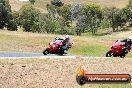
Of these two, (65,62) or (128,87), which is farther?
(65,62)

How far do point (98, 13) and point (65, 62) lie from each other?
348ft

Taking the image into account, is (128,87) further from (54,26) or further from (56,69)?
(54,26)

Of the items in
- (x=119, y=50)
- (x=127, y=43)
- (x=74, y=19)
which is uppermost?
(x=127, y=43)

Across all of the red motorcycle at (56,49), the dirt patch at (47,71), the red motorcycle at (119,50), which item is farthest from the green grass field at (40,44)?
the dirt patch at (47,71)

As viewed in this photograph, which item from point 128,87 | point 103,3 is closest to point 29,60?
point 128,87

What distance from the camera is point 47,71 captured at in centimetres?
2431

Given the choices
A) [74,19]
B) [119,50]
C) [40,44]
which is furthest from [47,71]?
[74,19]

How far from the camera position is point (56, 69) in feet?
81.5

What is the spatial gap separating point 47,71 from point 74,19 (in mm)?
108726

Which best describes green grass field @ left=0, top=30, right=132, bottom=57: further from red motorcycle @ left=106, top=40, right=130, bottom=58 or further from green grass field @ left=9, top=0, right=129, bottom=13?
green grass field @ left=9, top=0, right=129, bottom=13

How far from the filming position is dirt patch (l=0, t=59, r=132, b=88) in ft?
73.9

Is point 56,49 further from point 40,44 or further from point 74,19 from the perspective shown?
point 74,19

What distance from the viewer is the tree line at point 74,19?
107 m

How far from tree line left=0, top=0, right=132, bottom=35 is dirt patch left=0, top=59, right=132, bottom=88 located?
7756 cm
